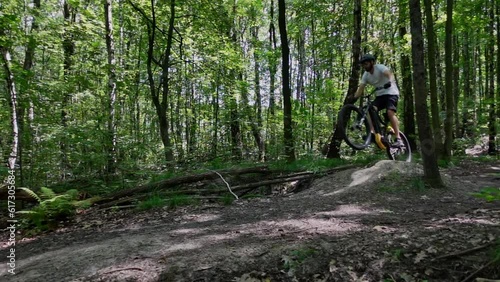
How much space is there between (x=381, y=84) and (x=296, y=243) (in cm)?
481

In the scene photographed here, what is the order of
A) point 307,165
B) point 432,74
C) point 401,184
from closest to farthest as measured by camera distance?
point 401,184, point 307,165, point 432,74

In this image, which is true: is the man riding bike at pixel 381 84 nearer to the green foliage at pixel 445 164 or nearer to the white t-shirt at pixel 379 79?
the white t-shirt at pixel 379 79

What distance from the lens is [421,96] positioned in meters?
5.66

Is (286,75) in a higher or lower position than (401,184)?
higher

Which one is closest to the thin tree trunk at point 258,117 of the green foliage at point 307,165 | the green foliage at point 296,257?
the green foliage at point 307,165

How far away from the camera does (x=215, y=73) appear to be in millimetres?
14242

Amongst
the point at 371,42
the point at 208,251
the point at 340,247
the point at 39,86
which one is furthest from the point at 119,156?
the point at 371,42

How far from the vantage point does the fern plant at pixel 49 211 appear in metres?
5.78

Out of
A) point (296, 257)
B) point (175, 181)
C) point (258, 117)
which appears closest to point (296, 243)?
point (296, 257)

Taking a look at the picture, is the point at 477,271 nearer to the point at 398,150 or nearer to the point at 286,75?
the point at 398,150

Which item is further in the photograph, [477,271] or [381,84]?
[381,84]

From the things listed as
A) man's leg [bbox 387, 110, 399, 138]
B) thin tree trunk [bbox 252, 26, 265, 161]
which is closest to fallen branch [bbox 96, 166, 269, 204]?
man's leg [bbox 387, 110, 399, 138]

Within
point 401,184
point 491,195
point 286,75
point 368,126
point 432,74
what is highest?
point 286,75

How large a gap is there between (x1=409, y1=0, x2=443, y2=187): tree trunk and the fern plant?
6248mm
